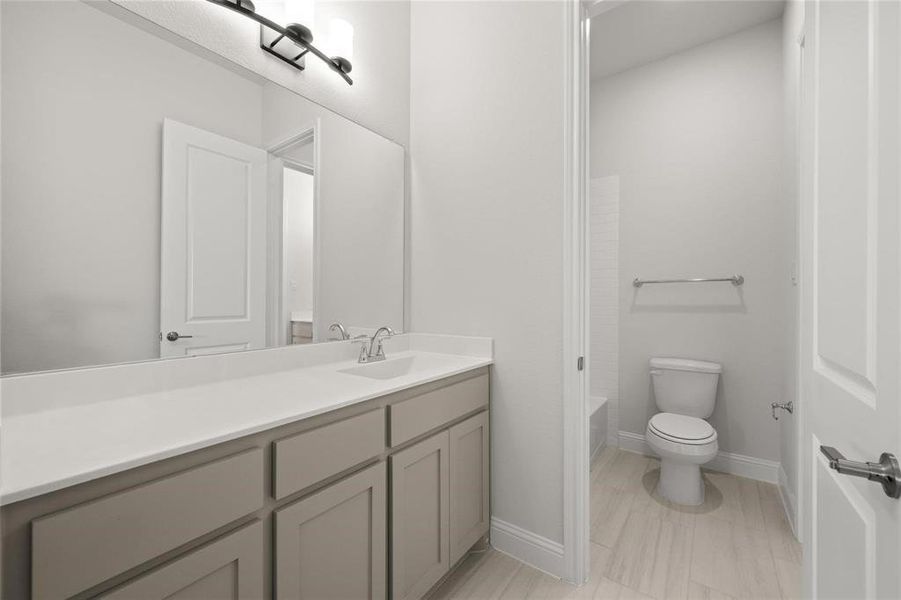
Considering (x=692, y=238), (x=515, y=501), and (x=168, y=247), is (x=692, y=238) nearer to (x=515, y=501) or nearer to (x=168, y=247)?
(x=515, y=501)

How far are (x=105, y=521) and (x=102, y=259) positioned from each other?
0.72m

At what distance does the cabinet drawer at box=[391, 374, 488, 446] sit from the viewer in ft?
4.09

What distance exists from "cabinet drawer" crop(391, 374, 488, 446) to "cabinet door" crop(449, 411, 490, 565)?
0.06 m

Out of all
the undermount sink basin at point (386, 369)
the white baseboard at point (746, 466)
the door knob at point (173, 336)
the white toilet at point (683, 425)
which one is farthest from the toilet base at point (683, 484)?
the door knob at point (173, 336)

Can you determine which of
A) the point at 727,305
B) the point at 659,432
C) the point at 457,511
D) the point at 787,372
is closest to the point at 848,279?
the point at 457,511

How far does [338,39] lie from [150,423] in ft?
5.10

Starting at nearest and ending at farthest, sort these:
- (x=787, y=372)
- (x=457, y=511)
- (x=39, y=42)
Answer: (x=39, y=42), (x=457, y=511), (x=787, y=372)

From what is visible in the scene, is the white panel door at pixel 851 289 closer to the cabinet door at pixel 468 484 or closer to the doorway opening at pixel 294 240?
the cabinet door at pixel 468 484

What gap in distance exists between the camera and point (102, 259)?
1046 mm

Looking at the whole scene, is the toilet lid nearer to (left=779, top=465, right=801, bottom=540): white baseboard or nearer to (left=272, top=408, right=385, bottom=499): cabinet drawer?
(left=779, top=465, right=801, bottom=540): white baseboard

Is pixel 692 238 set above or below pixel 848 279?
above

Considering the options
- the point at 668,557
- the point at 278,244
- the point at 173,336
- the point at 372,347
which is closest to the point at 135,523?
the point at 173,336

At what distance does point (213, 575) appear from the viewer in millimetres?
804

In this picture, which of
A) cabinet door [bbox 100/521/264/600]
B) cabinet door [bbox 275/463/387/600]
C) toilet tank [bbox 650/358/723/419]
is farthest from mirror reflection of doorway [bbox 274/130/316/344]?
toilet tank [bbox 650/358/723/419]
